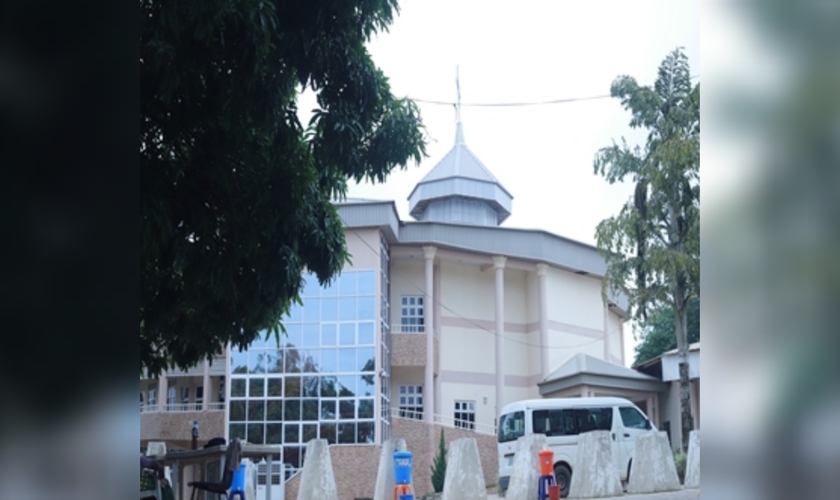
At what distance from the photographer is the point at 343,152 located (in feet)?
22.6

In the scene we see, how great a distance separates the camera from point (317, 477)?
13.0 meters

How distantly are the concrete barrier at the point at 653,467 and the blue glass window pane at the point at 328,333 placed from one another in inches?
514

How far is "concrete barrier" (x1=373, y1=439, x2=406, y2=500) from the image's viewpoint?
44.3 feet

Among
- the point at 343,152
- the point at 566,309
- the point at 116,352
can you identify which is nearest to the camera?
the point at 116,352

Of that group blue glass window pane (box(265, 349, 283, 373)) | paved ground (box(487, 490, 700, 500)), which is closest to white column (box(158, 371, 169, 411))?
blue glass window pane (box(265, 349, 283, 373))

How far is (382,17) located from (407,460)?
21.6 feet

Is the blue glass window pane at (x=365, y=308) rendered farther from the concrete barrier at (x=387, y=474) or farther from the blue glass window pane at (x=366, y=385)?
the concrete barrier at (x=387, y=474)

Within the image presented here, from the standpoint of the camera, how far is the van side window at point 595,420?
1673 centimetres

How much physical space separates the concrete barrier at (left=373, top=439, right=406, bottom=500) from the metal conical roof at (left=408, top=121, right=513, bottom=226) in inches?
725

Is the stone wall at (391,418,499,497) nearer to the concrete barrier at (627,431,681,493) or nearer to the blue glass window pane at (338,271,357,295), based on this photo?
the blue glass window pane at (338,271,357,295)

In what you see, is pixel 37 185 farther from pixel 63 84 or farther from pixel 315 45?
pixel 315 45

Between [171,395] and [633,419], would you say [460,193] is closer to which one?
[171,395]

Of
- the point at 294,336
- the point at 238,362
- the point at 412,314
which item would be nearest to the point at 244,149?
the point at 294,336

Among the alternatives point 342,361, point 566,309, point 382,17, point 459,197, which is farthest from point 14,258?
point 459,197
